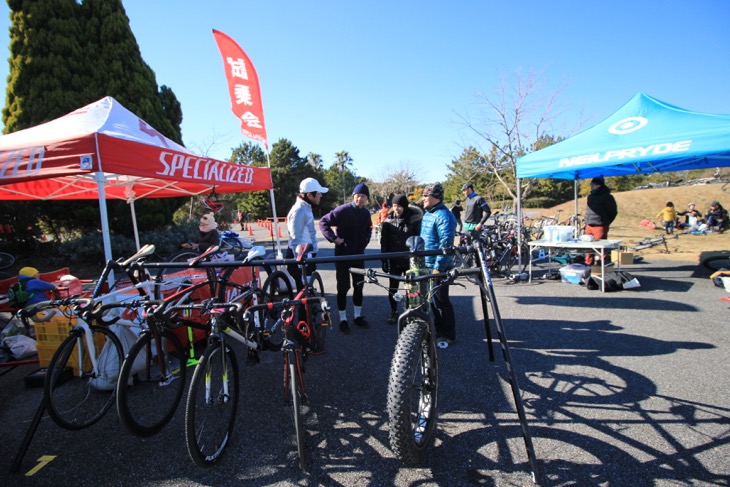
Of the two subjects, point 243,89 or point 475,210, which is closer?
point 243,89

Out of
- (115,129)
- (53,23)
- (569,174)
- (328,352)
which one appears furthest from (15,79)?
(569,174)

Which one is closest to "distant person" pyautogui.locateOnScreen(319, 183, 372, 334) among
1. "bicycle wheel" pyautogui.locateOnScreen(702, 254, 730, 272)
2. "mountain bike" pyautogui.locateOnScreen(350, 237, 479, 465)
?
"mountain bike" pyautogui.locateOnScreen(350, 237, 479, 465)

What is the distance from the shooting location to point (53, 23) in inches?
389

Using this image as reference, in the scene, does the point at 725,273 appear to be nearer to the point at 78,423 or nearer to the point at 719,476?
the point at 719,476

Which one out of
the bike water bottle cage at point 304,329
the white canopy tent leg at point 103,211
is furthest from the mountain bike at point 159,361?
the white canopy tent leg at point 103,211

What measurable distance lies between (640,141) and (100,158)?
7.11 metres

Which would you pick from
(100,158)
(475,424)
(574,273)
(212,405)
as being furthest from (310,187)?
(574,273)

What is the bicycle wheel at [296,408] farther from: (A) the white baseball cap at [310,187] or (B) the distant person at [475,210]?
(B) the distant person at [475,210]

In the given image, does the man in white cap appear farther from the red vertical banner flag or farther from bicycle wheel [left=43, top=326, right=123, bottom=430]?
the red vertical banner flag

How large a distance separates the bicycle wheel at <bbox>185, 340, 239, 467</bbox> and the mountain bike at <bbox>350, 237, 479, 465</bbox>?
1.09m

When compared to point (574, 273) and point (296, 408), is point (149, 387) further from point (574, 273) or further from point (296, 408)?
point (574, 273)

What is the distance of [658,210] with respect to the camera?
2003cm

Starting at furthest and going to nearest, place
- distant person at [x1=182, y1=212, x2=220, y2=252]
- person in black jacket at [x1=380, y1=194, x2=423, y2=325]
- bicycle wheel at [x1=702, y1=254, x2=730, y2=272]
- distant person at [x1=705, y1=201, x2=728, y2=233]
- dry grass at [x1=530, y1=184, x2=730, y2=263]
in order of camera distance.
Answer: distant person at [x1=705, y1=201, x2=728, y2=233] < dry grass at [x1=530, y1=184, x2=730, y2=263] < bicycle wheel at [x1=702, y1=254, x2=730, y2=272] < distant person at [x1=182, y1=212, x2=220, y2=252] < person in black jacket at [x1=380, y1=194, x2=423, y2=325]

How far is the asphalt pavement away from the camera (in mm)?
2068
